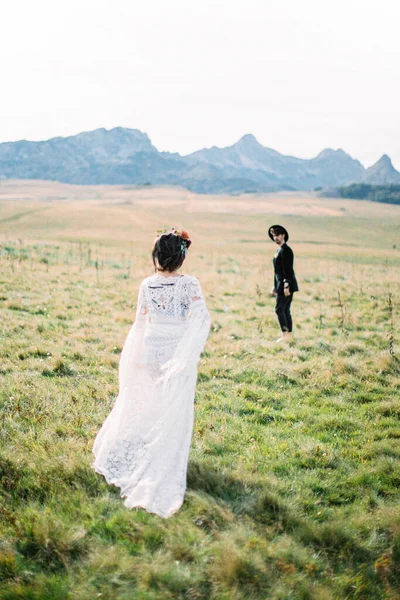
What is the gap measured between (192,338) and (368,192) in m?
196

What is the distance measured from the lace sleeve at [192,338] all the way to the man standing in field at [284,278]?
587cm

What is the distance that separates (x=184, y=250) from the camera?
5.31m

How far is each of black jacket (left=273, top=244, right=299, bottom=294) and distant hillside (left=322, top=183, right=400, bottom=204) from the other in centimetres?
16977

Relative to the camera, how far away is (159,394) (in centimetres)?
499

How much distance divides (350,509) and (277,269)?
7092 millimetres

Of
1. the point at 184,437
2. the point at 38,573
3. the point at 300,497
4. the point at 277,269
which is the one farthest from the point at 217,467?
the point at 277,269

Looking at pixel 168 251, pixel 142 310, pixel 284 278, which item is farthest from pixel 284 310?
pixel 168 251

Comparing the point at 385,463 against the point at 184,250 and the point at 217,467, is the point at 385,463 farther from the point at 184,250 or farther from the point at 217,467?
the point at 184,250

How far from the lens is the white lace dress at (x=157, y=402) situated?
4.48m

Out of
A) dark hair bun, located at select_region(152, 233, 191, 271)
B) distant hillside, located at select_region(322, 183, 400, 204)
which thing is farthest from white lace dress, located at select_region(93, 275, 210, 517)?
distant hillside, located at select_region(322, 183, 400, 204)

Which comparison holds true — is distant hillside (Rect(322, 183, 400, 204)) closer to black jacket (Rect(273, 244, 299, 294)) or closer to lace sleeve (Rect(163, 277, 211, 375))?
black jacket (Rect(273, 244, 299, 294))

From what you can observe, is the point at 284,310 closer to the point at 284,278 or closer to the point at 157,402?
the point at 284,278

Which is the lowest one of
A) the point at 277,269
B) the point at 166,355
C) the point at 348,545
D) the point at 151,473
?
the point at 348,545

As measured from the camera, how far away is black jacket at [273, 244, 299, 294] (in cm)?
1073
